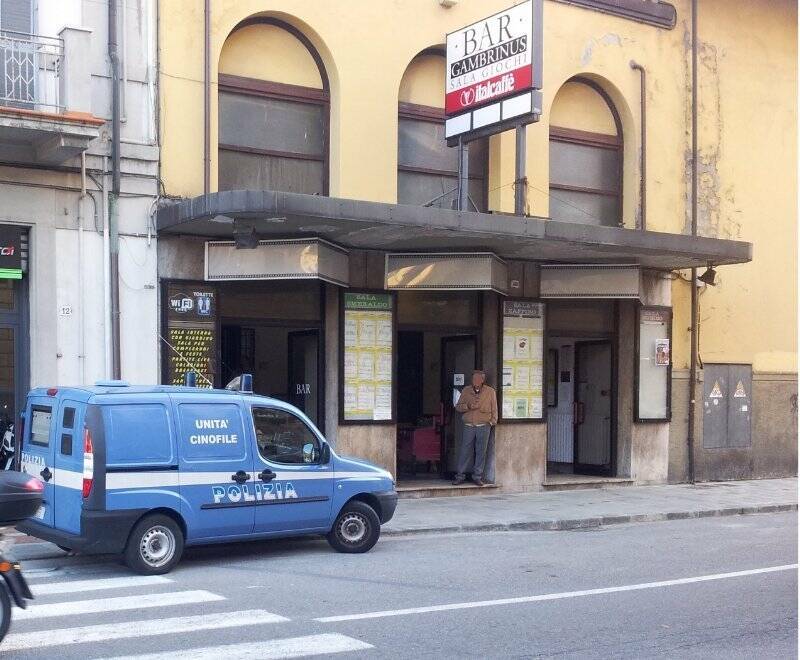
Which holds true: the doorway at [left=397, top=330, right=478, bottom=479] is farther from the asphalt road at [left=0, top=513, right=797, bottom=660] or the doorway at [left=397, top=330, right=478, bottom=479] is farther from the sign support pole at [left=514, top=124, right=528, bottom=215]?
the asphalt road at [left=0, top=513, right=797, bottom=660]

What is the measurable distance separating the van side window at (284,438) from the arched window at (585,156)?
823 centimetres

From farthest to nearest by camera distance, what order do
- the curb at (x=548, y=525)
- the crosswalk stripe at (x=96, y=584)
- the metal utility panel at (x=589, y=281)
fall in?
the metal utility panel at (x=589, y=281)
the curb at (x=548, y=525)
the crosswalk stripe at (x=96, y=584)

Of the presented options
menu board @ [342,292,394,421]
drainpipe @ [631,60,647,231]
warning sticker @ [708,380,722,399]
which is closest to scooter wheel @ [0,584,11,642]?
menu board @ [342,292,394,421]

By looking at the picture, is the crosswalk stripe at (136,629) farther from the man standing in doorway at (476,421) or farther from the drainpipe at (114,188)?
the man standing in doorway at (476,421)

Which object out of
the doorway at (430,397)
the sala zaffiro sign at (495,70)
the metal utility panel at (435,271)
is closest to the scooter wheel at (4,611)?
the metal utility panel at (435,271)

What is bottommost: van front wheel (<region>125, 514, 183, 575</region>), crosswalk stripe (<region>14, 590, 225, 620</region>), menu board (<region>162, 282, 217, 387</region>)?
crosswalk stripe (<region>14, 590, 225, 620</region>)

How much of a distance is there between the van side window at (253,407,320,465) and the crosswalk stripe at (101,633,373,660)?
139 inches

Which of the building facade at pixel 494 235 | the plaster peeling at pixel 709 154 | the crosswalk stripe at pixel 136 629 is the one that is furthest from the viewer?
the plaster peeling at pixel 709 154

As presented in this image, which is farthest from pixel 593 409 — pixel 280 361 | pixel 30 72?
pixel 30 72

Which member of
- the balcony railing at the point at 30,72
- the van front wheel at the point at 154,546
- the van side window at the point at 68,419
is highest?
the balcony railing at the point at 30,72

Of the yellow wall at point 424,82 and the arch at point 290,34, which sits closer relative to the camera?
the arch at point 290,34

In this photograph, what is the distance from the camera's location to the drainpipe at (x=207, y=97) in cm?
1469

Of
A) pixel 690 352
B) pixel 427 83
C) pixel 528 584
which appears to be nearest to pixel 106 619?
pixel 528 584

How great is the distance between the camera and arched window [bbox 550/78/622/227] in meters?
18.2
